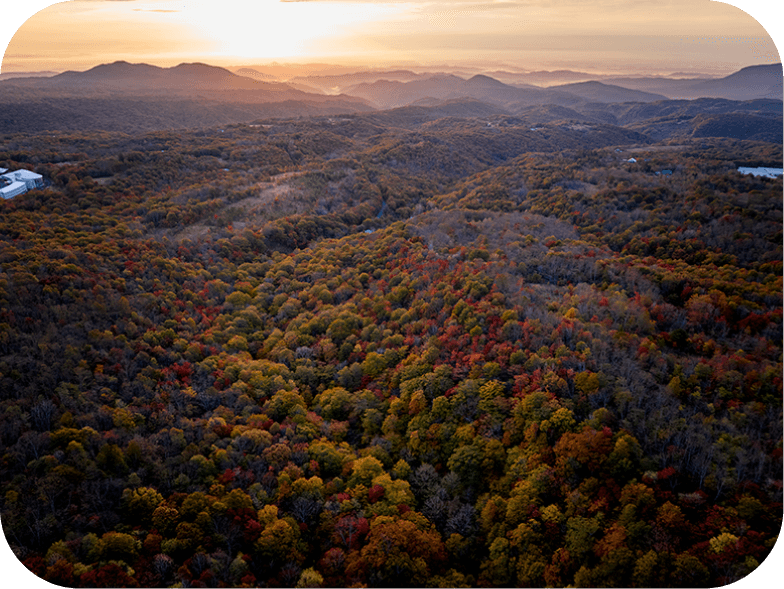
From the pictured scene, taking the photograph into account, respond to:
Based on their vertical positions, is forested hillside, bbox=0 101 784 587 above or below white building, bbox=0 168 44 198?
below

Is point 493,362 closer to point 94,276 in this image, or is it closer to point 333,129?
point 94,276

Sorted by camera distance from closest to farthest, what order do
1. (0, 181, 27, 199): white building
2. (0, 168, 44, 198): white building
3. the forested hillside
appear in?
the forested hillside, (0, 181, 27, 199): white building, (0, 168, 44, 198): white building

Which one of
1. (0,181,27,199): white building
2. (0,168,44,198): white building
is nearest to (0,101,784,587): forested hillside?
(0,181,27,199): white building

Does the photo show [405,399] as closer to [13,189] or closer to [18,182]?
[13,189]

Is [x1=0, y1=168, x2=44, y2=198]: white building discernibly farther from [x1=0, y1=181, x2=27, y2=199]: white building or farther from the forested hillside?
the forested hillside

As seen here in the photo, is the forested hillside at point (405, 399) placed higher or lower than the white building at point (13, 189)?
lower

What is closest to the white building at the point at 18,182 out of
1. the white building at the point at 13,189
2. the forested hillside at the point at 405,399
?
the white building at the point at 13,189

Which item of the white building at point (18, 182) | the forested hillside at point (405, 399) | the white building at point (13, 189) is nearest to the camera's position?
the forested hillside at point (405, 399)

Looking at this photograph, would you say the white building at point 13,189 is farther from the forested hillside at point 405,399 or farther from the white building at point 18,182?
the forested hillside at point 405,399

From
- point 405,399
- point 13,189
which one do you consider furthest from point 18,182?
point 405,399
